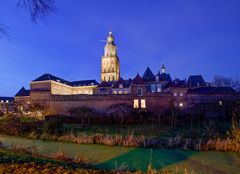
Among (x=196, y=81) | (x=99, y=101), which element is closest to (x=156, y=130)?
(x=99, y=101)

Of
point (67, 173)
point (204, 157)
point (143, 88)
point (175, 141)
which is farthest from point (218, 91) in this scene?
point (67, 173)

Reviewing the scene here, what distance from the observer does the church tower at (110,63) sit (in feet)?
264

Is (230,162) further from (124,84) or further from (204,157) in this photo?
(124,84)

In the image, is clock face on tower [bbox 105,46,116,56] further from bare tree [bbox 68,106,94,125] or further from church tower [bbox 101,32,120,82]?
bare tree [bbox 68,106,94,125]

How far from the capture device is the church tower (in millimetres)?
80562

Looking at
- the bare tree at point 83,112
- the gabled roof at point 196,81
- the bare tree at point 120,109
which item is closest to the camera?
the bare tree at point 83,112

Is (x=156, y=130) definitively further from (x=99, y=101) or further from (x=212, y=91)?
(x=212, y=91)

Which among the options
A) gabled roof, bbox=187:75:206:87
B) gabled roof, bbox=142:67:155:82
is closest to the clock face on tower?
gabled roof, bbox=142:67:155:82

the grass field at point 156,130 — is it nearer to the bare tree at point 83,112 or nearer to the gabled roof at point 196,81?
the bare tree at point 83,112

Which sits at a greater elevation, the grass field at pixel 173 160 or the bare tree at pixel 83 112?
the bare tree at pixel 83 112

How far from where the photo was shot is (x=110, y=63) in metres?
81.1

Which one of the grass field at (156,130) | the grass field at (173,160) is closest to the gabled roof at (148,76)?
the grass field at (156,130)

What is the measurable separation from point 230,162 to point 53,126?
41.4ft

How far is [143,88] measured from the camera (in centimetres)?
4259
